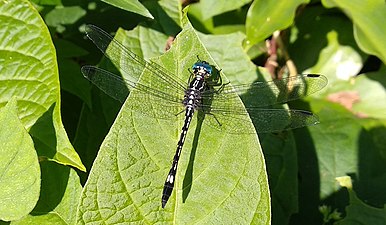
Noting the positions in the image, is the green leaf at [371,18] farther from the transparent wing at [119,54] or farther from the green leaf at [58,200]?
the green leaf at [58,200]

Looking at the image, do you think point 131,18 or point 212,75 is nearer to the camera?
point 212,75

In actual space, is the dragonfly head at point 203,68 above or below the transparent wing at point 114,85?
above

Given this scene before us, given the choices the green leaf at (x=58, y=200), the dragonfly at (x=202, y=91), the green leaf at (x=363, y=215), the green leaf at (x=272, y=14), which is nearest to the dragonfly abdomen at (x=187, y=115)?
the dragonfly at (x=202, y=91)

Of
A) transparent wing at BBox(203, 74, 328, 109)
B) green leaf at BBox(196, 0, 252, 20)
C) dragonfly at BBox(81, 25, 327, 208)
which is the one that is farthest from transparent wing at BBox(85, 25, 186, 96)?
green leaf at BBox(196, 0, 252, 20)

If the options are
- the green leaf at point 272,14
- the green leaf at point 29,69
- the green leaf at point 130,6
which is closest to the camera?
the green leaf at point 29,69

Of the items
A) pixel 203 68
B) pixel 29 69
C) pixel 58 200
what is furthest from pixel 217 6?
pixel 58 200

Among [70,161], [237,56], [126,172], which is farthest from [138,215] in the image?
[237,56]

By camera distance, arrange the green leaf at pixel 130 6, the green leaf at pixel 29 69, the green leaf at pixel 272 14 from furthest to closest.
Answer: the green leaf at pixel 272 14
the green leaf at pixel 130 6
the green leaf at pixel 29 69

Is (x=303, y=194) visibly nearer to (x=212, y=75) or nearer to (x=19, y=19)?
(x=212, y=75)
